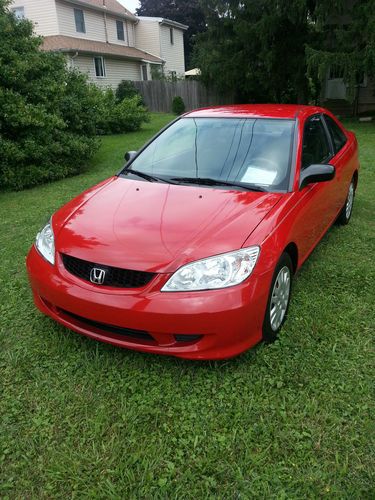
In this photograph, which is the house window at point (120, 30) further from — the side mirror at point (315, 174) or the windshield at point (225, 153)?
the side mirror at point (315, 174)

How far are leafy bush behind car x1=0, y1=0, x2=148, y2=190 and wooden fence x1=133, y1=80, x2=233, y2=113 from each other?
1369 cm

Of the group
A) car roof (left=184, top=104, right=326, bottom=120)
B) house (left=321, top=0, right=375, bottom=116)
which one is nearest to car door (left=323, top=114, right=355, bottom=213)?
car roof (left=184, top=104, right=326, bottom=120)

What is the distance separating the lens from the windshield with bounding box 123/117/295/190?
10.9ft

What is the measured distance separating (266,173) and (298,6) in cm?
1461

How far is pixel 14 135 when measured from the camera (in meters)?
7.65

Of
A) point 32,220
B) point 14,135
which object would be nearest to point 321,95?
point 14,135

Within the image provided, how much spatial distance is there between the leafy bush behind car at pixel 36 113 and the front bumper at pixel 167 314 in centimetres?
557

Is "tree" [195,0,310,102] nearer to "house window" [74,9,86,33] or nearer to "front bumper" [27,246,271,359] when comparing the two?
"house window" [74,9,86,33]

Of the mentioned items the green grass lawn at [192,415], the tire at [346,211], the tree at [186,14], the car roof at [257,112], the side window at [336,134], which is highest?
the tree at [186,14]

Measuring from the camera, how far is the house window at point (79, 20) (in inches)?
935

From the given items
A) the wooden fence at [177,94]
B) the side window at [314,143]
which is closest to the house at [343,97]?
the wooden fence at [177,94]

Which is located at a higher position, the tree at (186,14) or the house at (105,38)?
the tree at (186,14)

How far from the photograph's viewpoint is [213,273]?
244cm

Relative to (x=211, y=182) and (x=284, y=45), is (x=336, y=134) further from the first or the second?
(x=284, y=45)
